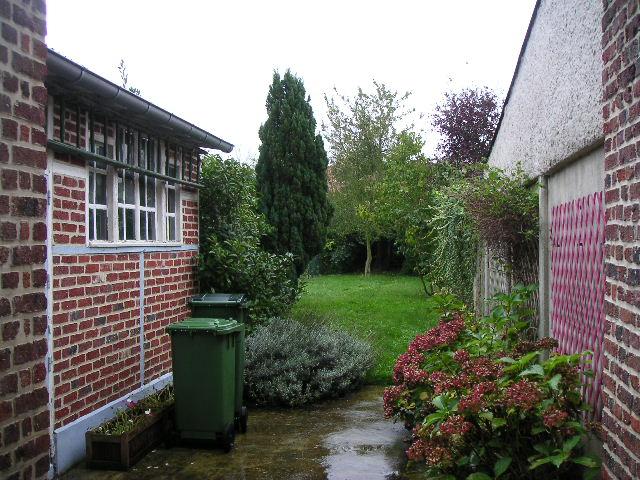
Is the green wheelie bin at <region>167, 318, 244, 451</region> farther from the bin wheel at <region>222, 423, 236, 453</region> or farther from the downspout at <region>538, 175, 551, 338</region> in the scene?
the downspout at <region>538, 175, 551, 338</region>

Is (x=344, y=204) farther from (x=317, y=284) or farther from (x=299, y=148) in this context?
(x=299, y=148)

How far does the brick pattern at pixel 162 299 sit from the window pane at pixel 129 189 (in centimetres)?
61

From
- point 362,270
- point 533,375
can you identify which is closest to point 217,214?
point 533,375

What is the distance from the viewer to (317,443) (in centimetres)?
539

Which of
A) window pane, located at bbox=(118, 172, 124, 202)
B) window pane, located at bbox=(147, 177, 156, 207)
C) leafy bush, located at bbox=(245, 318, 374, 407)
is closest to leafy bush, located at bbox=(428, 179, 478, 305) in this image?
leafy bush, located at bbox=(245, 318, 374, 407)

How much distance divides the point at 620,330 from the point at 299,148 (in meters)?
9.63

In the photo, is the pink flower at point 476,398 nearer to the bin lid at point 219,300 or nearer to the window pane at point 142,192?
the bin lid at point 219,300

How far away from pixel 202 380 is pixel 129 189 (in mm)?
2131

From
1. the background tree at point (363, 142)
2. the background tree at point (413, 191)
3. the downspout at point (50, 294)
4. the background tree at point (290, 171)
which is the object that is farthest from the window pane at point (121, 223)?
the background tree at point (363, 142)

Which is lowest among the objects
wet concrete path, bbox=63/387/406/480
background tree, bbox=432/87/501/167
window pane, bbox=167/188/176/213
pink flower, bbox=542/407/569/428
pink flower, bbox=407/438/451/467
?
wet concrete path, bbox=63/387/406/480

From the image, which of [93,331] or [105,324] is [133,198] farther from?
[93,331]

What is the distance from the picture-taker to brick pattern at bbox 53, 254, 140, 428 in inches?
187

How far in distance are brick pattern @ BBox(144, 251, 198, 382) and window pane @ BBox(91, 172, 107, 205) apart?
0.89 meters

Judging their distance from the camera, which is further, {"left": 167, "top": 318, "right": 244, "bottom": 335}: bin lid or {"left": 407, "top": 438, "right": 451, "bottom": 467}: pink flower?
{"left": 167, "top": 318, "right": 244, "bottom": 335}: bin lid
